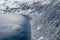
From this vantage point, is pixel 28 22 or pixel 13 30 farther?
pixel 28 22

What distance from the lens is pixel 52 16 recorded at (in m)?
5.55

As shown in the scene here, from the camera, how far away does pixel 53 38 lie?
4.37 m

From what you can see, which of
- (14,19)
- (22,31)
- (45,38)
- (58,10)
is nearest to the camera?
(22,31)

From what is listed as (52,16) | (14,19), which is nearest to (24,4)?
(52,16)

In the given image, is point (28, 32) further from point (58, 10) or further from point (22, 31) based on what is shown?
point (58, 10)

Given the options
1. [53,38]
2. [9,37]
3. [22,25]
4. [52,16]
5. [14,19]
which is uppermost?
[52,16]

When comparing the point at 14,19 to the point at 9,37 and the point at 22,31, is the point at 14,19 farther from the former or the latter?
the point at 9,37

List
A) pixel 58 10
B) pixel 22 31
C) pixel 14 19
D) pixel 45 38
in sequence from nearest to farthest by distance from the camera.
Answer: pixel 22 31 → pixel 14 19 → pixel 45 38 → pixel 58 10

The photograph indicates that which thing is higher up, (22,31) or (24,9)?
(24,9)

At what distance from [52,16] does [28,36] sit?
3.72 meters

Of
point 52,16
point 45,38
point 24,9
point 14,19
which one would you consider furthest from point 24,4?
point 14,19

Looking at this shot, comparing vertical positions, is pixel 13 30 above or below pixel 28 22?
below

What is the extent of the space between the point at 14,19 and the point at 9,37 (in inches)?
18.0

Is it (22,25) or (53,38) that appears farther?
(53,38)
